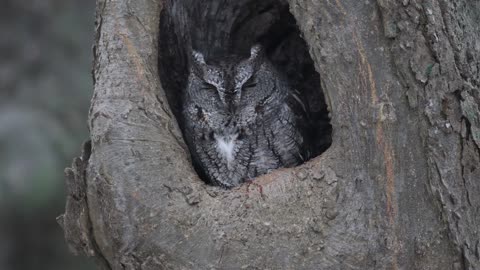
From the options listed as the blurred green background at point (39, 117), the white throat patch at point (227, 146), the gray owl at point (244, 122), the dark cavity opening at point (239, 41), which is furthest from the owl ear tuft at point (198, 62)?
the blurred green background at point (39, 117)

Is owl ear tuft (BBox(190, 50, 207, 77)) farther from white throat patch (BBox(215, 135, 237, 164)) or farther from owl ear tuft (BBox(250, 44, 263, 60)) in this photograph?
white throat patch (BBox(215, 135, 237, 164))

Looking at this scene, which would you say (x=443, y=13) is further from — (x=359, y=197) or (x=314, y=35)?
(x=359, y=197)

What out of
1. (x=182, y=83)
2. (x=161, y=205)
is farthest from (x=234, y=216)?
(x=182, y=83)

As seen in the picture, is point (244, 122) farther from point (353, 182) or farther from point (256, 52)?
point (353, 182)

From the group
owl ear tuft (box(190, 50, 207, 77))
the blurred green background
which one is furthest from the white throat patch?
the blurred green background

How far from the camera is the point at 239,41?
4.38m

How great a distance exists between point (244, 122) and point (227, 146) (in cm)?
16

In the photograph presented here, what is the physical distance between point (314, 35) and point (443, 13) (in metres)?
0.51

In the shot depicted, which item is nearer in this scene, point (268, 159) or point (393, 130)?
point (393, 130)

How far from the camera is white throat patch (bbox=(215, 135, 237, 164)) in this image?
4.02 m

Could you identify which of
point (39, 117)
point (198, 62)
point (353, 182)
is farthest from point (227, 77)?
point (39, 117)

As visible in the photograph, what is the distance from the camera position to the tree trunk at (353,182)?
9.70 feet

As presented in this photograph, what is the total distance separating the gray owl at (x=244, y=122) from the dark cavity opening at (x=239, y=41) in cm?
14

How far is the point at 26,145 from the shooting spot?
612 centimetres
